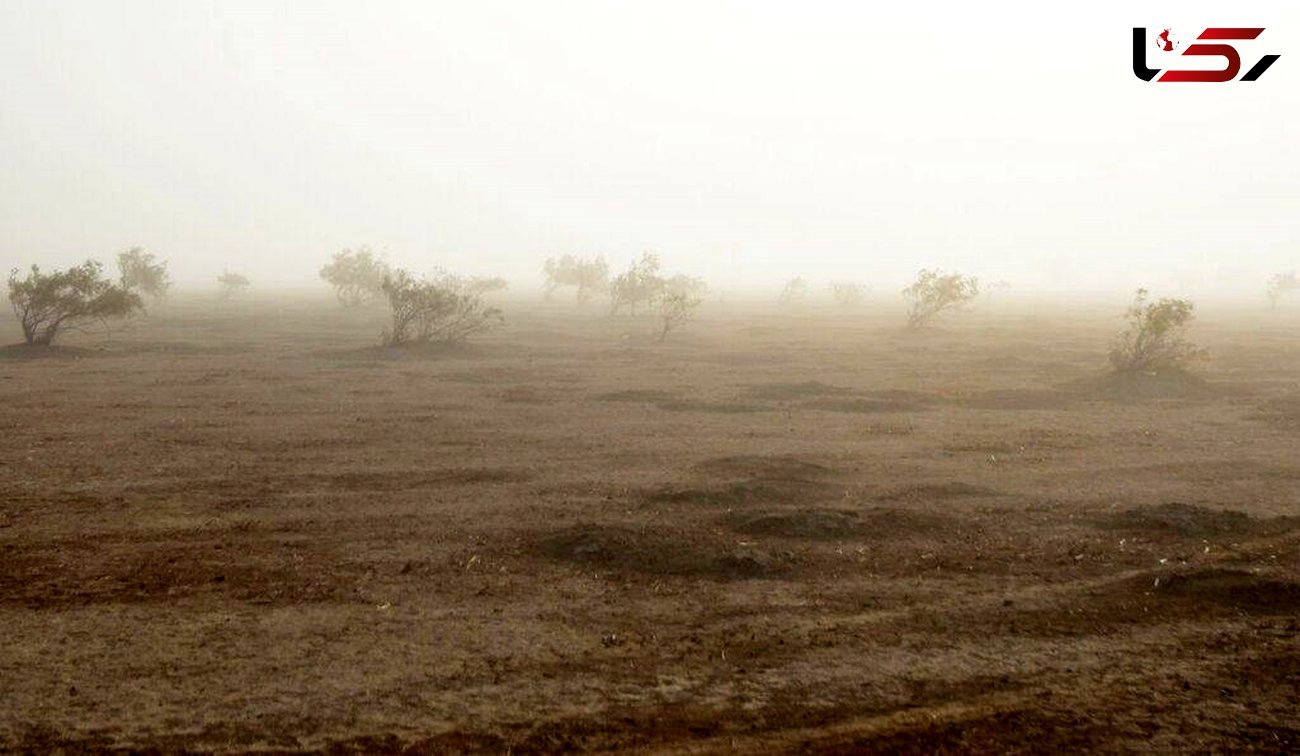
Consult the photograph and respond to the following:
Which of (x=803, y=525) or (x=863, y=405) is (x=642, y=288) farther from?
(x=803, y=525)

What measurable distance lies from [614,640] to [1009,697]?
10.1 feet

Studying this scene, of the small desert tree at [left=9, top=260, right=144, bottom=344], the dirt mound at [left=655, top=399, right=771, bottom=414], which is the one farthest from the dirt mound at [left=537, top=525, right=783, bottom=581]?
the small desert tree at [left=9, top=260, right=144, bottom=344]

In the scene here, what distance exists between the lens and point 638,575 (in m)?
9.27

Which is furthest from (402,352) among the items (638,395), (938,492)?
(938,492)

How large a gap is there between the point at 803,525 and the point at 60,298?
90.7ft

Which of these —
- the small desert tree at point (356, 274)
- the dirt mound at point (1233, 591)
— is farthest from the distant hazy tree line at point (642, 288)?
the dirt mound at point (1233, 591)

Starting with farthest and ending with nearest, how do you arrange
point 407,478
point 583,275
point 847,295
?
1. point 847,295
2. point 583,275
3. point 407,478

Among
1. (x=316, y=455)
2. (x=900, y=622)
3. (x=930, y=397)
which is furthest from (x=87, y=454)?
(x=930, y=397)

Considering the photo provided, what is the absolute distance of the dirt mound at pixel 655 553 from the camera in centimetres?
941

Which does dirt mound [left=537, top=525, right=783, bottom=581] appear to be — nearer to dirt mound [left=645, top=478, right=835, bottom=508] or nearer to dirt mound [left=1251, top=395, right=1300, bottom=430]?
dirt mound [left=645, top=478, right=835, bottom=508]

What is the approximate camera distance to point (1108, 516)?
11602mm

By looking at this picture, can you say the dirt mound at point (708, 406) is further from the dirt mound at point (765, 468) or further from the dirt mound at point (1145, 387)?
the dirt mound at point (1145, 387)

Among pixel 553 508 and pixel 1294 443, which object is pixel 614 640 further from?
pixel 1294 443

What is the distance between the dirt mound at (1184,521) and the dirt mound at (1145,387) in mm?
11866
